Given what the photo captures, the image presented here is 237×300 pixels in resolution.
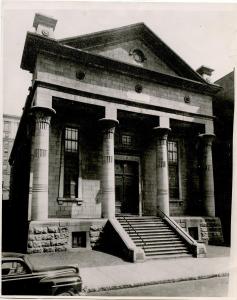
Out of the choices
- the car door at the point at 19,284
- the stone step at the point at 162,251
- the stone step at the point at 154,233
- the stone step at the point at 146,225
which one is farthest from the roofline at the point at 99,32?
the car door at the point at 19,284

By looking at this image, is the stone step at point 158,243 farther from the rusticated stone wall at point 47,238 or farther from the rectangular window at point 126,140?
the rectangular window at point 126,140

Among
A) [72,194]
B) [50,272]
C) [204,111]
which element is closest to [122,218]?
[72,194]

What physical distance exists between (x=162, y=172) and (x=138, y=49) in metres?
7.09

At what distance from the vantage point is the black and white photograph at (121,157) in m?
9.47

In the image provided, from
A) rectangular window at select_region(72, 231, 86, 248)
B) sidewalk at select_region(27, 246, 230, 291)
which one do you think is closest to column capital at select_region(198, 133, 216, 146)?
sidewalk at select_region(27, 246, 230, 291)

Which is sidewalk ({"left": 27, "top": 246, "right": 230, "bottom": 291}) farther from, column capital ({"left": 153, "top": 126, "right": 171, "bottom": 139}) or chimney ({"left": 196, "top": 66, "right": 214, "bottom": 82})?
chimney ({"left": 196, "top": 66, "right": 214, "bottom": 82})

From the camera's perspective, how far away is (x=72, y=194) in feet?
54.6

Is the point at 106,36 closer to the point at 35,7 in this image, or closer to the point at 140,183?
the point at 35,7

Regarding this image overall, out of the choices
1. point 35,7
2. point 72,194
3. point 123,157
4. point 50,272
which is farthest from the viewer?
point 123,157

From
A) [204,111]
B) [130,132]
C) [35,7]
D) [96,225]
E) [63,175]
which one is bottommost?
[96,225]

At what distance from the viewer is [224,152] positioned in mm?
20062

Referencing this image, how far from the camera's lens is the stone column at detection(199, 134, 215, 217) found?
18.4 m

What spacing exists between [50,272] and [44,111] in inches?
339

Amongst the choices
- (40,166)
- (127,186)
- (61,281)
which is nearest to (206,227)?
(127,186)
